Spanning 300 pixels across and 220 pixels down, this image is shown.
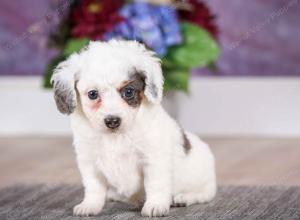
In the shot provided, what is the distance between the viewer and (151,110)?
7.87 ft

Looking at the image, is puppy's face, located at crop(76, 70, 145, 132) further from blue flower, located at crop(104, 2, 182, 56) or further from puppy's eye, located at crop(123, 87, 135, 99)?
blue flower, located at crop(104, 2, 182, 56)

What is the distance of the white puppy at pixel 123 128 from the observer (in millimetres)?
2266

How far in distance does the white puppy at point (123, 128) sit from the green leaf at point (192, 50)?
4.69 feet

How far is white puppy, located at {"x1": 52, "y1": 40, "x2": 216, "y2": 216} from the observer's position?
7.43ft

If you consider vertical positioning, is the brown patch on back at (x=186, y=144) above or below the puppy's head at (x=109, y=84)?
below

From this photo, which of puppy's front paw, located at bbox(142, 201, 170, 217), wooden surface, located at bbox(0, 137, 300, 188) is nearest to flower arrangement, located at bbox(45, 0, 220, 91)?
wooden surface, located at bbox(0, 137, 300, 188)

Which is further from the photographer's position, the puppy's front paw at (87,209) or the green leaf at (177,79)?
the green leaf at (177,79)

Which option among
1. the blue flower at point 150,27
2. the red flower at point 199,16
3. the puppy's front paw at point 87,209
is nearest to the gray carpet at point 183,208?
the puppy's front paw at point 87,209

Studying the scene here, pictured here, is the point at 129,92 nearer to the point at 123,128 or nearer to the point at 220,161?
the point at 123,128

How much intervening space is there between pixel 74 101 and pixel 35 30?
2.57m

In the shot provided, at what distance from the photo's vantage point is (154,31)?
12.7 ft

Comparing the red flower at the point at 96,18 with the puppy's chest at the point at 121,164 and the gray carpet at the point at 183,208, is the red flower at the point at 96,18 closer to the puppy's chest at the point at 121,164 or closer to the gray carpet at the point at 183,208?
the gray carpet at the point at 183,208

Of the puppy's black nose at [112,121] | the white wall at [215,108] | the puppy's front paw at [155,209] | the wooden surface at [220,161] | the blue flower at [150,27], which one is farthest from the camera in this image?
the white wall at [215,108]

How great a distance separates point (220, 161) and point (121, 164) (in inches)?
55.7
